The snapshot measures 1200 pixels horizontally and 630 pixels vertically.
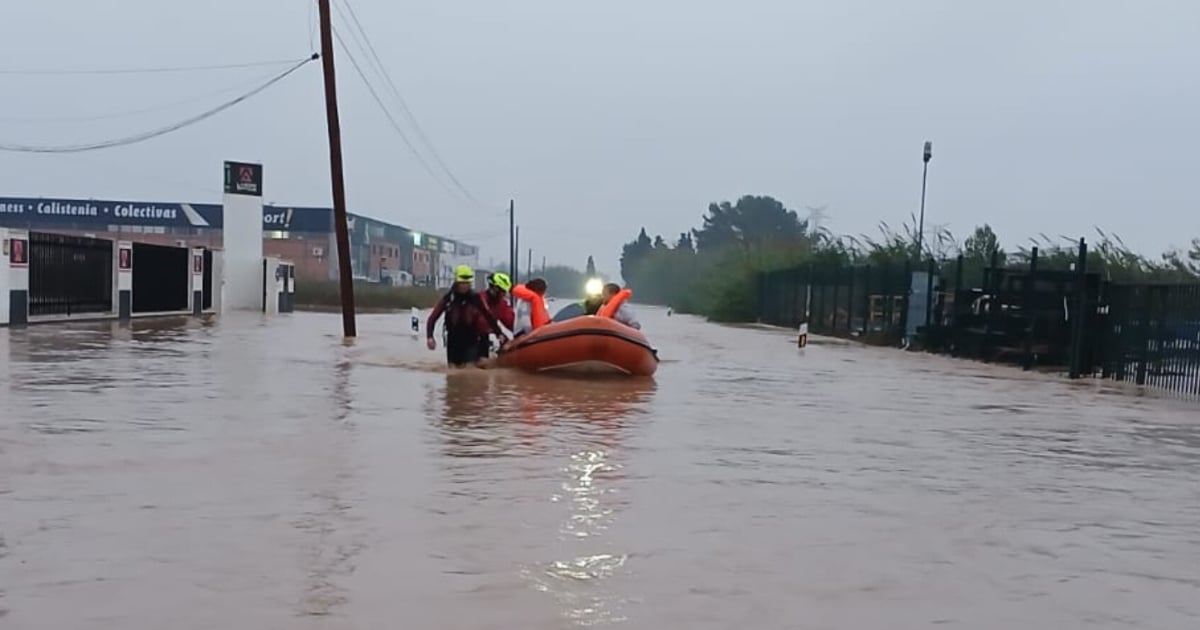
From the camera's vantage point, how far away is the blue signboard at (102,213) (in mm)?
80500

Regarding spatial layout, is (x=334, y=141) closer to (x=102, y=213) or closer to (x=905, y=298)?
(x=905, y=298)

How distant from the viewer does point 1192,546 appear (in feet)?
22.6

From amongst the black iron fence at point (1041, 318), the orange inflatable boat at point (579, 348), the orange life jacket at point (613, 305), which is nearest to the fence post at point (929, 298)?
the black iron fence at point (1041, 318)

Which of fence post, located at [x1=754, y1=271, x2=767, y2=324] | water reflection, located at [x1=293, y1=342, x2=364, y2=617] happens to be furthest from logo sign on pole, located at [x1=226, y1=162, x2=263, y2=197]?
water reflection, located at [x1=293, y1=342, x2=364, y2=617]

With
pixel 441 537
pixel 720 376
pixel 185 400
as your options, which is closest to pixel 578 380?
pixel 720 376

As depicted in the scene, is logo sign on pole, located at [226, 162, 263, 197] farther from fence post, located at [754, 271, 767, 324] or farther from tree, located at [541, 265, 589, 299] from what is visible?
tree, located at [541, 265, 589, 299]

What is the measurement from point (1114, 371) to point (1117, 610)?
16486 mm

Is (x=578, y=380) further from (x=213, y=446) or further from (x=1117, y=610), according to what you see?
(x=1117, y=610)

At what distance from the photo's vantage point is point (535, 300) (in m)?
16.8

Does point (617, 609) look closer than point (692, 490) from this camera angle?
Yes

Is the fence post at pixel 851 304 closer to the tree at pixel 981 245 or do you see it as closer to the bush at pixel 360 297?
the tree at pixel 981 245

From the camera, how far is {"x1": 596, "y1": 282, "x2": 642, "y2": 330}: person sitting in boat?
55.1 ft

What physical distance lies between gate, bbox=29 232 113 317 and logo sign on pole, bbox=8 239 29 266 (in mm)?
1379

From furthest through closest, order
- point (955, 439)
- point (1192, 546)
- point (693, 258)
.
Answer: point (693, 258)
point (955, 439)
point (1192, 546)
